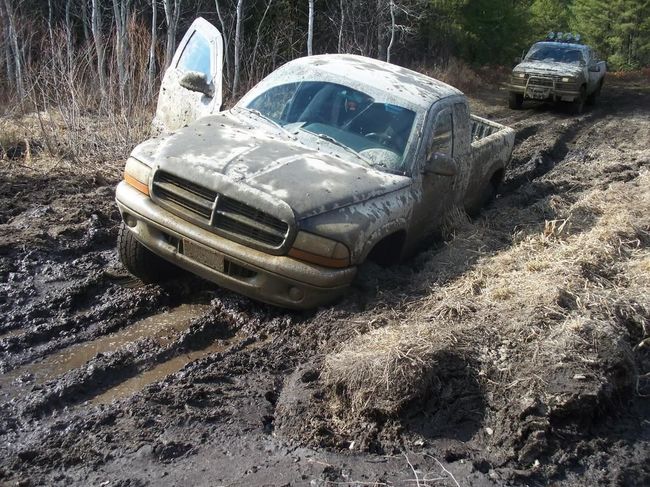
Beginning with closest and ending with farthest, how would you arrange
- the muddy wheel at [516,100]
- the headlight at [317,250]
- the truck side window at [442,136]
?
1. the headlight at [317,250]
2. the truck side window at [442,136]
3. the muddy wheel at [516,100]

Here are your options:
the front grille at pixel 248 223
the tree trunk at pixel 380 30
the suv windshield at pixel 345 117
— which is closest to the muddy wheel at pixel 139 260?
the front grille at pixel 248 223

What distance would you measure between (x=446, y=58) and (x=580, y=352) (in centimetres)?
2399

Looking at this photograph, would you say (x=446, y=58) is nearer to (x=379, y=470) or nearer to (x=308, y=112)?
(x=308, y=112)

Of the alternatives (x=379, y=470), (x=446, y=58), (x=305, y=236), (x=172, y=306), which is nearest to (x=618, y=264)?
(x=305, y=236)

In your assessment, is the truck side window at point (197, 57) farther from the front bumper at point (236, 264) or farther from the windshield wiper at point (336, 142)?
the front bumper at point (236, 264)

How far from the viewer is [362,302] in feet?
17.2

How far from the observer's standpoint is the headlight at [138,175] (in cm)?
522

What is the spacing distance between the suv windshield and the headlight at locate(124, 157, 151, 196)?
1.36m

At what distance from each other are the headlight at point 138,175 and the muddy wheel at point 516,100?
1497cm

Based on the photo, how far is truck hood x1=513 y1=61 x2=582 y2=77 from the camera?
17594 mm

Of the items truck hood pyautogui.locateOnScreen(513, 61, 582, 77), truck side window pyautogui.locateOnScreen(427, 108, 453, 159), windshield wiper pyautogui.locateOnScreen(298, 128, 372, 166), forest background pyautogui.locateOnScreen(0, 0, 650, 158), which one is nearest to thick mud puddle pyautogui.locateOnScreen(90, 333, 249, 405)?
windshield wiper pyautogui.locateOnScreen(298, 128, 372, 166)

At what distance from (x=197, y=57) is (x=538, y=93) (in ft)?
40.0

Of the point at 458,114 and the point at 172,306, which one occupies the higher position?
the point at 458,114

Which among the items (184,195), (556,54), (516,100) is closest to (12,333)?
(184,195)
